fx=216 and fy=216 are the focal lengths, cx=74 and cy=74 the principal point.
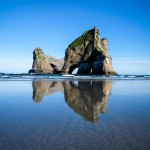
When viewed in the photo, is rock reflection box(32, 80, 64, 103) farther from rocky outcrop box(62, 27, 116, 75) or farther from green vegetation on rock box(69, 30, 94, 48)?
green vegetation on rock box(69, 30, 94, 48)

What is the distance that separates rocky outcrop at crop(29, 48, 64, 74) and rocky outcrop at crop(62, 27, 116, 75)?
25.4 metres

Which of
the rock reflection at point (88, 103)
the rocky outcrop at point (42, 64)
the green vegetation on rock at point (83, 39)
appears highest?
the green vegetation on rock at point (83, 39)

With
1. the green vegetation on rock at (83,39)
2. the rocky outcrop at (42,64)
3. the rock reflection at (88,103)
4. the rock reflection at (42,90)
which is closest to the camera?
the rock reflection at (88,103)

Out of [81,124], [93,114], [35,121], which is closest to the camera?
[81,124]

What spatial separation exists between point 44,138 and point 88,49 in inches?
5284

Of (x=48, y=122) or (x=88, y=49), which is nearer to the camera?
(x=48, y=122)

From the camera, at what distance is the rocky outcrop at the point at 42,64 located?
159 metres

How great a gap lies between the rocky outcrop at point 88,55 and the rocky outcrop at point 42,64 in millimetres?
25384

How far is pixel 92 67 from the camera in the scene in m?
125

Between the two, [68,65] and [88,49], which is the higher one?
[88,49]

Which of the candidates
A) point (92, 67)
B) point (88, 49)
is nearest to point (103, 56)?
point (92, 67)

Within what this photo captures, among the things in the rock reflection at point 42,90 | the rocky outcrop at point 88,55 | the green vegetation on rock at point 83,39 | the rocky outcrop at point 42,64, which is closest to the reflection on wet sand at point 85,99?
the rock reflection at point 42,90

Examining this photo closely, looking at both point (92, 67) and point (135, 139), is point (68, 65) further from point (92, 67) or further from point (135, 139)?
point (135, 139)

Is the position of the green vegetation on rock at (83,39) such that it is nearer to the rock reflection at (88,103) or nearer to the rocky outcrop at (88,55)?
the rocky outcrop at (88,55)
